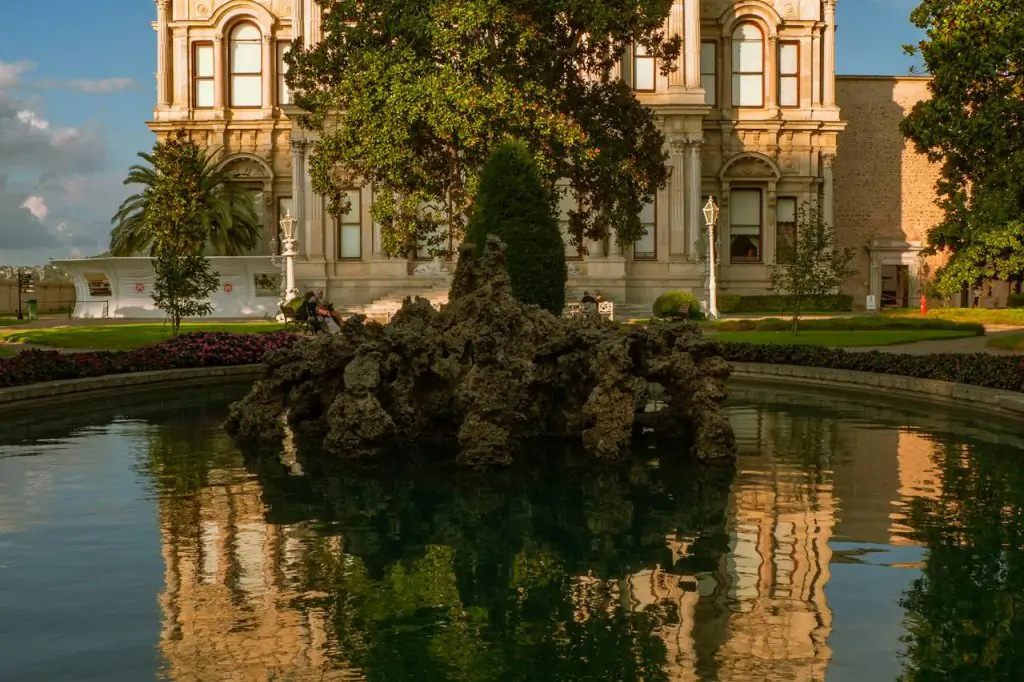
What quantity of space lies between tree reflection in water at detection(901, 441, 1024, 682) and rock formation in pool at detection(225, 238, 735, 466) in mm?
2417

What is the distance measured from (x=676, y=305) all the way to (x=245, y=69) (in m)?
22.1

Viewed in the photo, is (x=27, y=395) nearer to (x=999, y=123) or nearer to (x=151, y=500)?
(x=151, y=500)

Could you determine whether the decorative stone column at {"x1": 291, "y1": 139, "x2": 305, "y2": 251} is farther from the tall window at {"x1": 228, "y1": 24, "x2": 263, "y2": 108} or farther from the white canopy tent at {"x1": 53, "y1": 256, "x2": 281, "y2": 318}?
the tall window at {"x1": 228, "y1": 24, "x2": 263, "y2": 108}

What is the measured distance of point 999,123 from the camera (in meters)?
33.6

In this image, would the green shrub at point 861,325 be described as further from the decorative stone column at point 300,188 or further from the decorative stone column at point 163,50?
the decorative stone column at point 163,50

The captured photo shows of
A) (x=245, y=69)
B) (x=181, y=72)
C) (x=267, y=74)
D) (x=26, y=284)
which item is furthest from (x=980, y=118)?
(x=26, y=284)

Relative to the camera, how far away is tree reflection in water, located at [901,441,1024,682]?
17.1 feet

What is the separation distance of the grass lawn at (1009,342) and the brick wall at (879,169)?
27.7 metres

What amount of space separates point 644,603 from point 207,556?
2742mm

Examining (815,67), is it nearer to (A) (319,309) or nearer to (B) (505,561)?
(A) (319,309)

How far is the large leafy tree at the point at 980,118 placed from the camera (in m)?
33.1

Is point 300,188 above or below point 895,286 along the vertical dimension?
above

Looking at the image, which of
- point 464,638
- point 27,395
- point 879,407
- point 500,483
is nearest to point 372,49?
point 27,395

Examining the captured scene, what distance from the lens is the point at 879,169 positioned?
51.8 m
